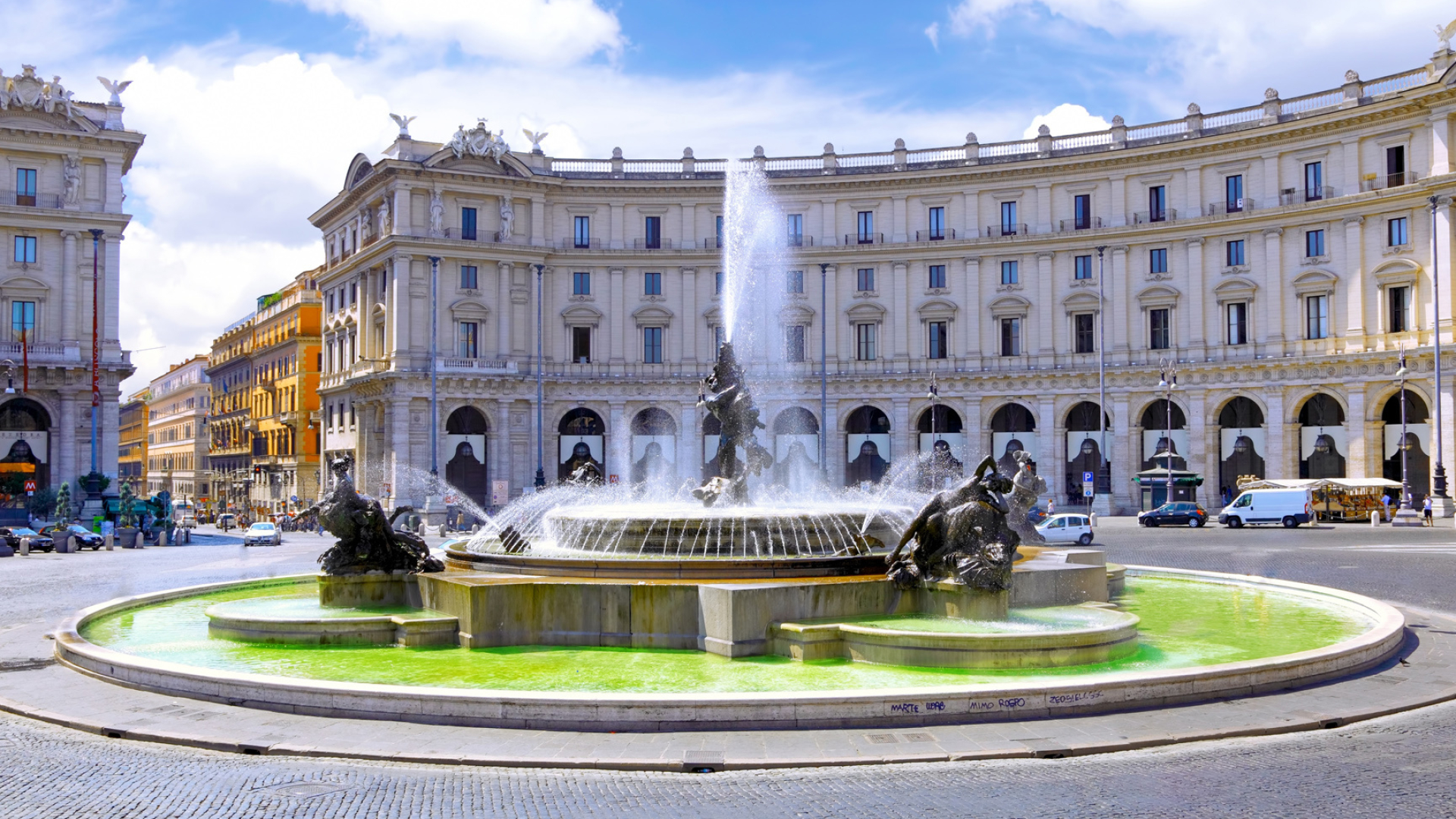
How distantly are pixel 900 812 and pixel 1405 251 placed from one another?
5579 cm

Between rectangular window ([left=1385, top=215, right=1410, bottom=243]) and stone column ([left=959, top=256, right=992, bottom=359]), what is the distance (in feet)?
64.7

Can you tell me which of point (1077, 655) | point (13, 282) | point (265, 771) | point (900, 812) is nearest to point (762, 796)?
point (900, 812)

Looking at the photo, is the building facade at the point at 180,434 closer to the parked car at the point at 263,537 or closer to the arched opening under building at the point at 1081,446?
the parked car at the point at 263,537

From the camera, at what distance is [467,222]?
221 ft

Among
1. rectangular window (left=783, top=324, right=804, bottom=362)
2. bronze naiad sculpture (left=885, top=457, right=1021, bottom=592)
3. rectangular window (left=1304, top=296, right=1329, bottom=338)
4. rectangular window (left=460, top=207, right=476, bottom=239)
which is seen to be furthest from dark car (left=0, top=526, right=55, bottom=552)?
rectangular window (left=1304, top=296, right=1329, bottom=338)

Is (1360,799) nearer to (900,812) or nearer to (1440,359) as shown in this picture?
(900,812)

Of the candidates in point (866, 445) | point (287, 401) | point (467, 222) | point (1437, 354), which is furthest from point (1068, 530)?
point (287, 401)

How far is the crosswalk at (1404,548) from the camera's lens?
3095 centimetres

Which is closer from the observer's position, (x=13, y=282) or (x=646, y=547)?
(x=646, y=547)

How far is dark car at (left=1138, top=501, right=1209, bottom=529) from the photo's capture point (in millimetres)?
49531

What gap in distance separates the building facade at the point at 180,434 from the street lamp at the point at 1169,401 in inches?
3307

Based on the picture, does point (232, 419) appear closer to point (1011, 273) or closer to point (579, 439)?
point (579, 439)

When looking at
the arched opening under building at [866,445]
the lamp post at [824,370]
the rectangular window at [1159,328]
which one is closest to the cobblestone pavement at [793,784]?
the lamp post at [824,370]

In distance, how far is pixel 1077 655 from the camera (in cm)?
1347
